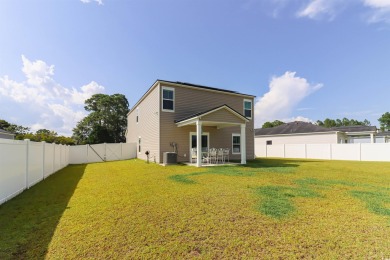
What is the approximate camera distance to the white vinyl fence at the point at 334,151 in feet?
56.3

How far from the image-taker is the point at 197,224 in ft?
11.7

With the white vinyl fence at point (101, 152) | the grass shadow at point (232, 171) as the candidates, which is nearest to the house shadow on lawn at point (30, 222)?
the grass shadow at point (232, 171)

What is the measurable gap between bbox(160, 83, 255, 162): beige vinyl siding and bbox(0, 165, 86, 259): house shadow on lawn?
8.40m

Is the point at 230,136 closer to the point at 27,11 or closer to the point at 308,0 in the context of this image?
the point at 308,0

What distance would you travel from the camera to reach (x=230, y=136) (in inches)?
659

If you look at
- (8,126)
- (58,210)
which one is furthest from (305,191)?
(8,126)

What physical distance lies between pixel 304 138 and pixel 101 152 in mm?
24723

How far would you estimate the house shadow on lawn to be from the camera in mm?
2775

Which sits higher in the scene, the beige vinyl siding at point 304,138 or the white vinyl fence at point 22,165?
the beige vinyl siding at point 304,138

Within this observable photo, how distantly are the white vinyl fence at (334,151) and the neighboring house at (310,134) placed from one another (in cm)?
481

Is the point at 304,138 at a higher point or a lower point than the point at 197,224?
higher

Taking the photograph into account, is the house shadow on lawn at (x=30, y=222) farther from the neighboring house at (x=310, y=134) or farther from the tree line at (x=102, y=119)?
the tree line at (x=102, y=119)

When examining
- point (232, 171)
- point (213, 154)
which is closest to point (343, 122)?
point (213, 154)

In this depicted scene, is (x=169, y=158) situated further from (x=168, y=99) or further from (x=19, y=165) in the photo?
(x=19, y=165)
